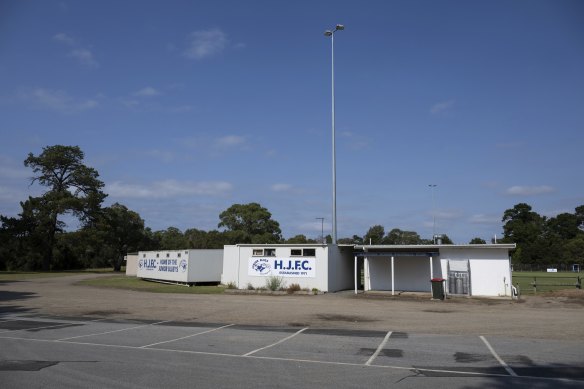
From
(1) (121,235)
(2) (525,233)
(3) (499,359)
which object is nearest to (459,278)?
(3) (499,359)

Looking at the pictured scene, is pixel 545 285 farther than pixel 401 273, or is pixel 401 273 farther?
pixel 545 285

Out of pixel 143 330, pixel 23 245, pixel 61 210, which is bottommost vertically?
pixel 143 330

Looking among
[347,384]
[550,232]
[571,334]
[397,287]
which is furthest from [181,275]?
[550,232]

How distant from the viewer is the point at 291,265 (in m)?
31.9

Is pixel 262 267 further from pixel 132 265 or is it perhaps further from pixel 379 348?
pixel 132 265

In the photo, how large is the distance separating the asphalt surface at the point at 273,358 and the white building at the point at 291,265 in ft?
53.1

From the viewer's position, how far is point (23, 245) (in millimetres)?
64438

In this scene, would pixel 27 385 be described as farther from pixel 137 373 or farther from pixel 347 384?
pixel 347 384

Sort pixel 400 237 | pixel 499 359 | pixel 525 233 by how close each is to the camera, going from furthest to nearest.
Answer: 1. pixel 400 237
2. pixel 525 233
3. pixel 499 359

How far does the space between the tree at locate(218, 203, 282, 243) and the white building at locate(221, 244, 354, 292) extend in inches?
2033

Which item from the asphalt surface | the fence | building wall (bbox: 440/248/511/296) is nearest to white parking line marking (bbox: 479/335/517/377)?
the asphalt surface

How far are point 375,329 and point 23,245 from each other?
6319cm

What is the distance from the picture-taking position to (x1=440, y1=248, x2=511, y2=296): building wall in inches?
1110

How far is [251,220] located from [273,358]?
7737cm
